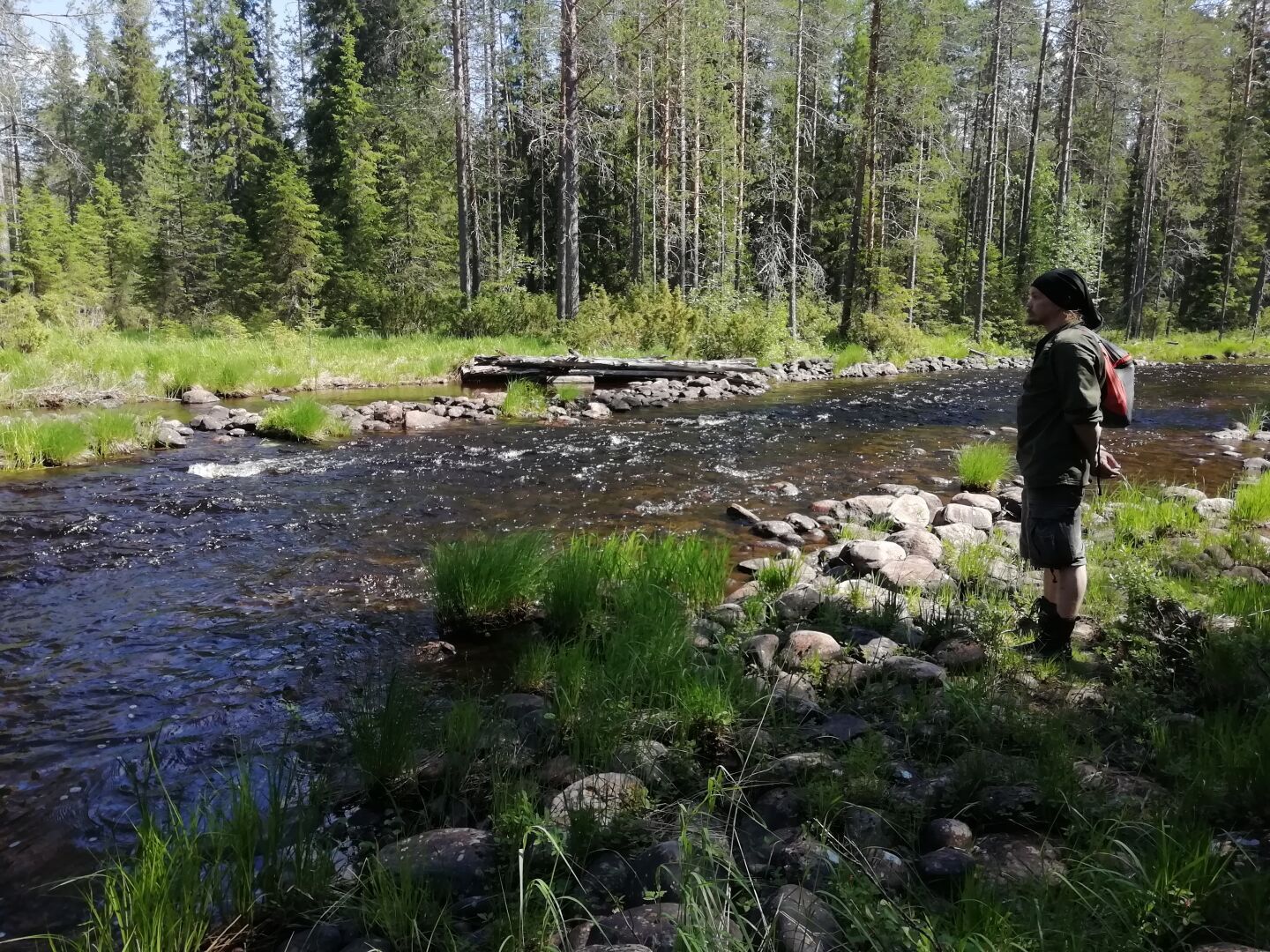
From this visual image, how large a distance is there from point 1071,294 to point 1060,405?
0.58 metres

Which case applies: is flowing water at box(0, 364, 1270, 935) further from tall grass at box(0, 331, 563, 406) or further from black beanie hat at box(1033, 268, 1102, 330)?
tall grass at box(0, 331, 563, 406)

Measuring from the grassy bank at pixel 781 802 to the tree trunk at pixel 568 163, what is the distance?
1931 centimetres

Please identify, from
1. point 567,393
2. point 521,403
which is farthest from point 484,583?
point 567,393

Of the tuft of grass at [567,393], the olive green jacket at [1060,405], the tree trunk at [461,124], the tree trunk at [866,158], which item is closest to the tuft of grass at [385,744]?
the olive green jacket at [1060,405]

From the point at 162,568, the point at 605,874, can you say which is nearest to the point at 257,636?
the point at 162,568

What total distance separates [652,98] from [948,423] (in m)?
20.0

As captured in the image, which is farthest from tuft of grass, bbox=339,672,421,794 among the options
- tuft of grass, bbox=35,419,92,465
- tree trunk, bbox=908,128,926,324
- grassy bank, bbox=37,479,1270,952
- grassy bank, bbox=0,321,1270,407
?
tree trunk, bbox=908,128,926,324

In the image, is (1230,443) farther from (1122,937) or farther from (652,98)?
(652,98)

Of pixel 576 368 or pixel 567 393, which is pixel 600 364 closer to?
pixel 576 368

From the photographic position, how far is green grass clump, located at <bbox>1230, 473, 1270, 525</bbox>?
21.8ft

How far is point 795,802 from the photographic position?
281 centimetres

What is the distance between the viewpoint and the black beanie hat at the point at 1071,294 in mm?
4098

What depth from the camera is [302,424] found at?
11.3 m

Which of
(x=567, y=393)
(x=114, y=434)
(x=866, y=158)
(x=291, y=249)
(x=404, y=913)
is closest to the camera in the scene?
(x=404, y=913)
